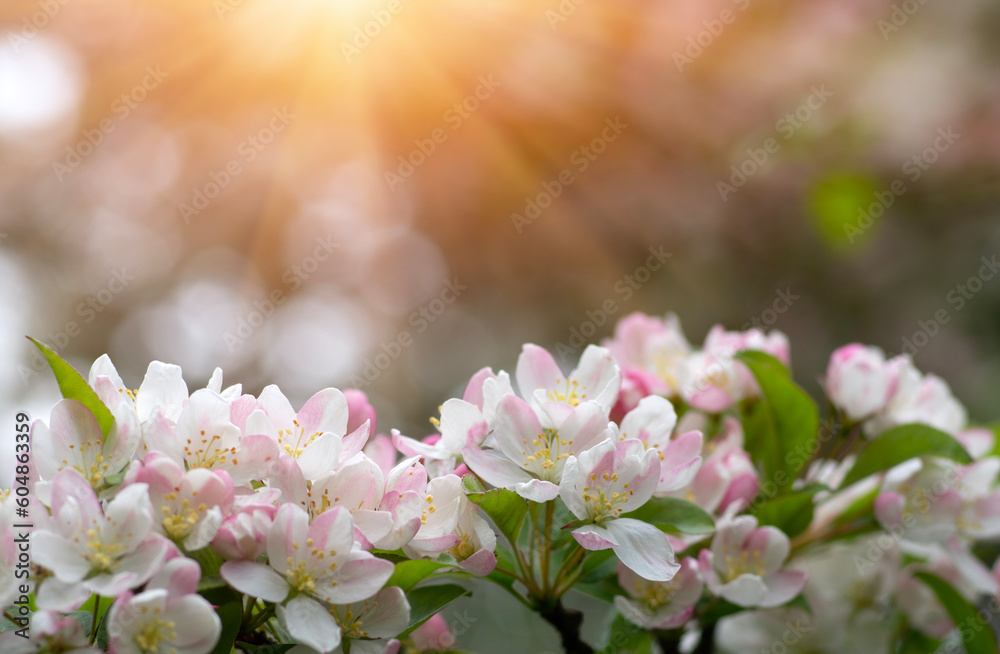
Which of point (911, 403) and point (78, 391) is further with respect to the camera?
point (911, 403)

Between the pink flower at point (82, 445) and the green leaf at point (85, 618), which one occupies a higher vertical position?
the pink flower at point (82, 445)

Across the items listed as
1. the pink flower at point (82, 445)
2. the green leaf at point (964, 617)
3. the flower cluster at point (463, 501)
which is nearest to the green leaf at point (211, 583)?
the flower cluster at point (463, 501)

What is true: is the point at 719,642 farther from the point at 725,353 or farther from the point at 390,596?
the point at 390,596

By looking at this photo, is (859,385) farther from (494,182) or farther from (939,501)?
(494,182)

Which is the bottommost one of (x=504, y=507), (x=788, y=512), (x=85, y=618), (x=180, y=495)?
(x=85, y=618)

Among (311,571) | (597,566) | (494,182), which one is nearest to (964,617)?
(597,566)

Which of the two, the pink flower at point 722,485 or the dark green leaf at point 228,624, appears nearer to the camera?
the dark green leaf at point 228,624

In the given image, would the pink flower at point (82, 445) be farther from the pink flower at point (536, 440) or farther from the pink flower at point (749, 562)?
the pink flower at point (749, 562)
